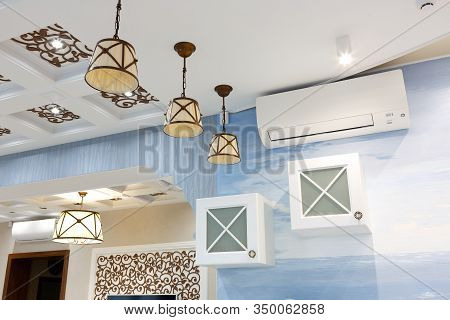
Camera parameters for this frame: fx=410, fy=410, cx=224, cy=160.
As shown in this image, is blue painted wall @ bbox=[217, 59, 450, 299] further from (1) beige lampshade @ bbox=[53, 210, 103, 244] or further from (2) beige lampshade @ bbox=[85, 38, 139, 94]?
(1) beige lampshade @ bbox=[53, 210, 103, 244]

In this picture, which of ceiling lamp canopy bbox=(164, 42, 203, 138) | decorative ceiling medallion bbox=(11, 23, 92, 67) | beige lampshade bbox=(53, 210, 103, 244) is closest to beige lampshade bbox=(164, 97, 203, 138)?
ceiling lamp canopy bbox=(164, 42, 203, 138)

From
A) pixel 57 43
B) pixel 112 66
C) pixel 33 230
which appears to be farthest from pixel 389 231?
pixel 33 230

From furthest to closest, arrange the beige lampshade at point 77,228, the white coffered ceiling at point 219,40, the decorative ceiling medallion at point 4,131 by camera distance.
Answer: the beige lampshade at point 77,228
the decorative ceiling medallion at point 4,131
the white coffered ceiling at point 219,40

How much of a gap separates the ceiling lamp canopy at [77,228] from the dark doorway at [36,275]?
4.19 feet

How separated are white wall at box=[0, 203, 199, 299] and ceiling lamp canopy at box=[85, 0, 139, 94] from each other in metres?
3.97

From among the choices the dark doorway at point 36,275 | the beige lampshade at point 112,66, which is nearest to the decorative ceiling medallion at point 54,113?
the beige lampshade at point 112,66

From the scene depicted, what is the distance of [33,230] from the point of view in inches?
239

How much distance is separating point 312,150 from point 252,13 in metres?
0.94

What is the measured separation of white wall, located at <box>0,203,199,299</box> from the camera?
545cm

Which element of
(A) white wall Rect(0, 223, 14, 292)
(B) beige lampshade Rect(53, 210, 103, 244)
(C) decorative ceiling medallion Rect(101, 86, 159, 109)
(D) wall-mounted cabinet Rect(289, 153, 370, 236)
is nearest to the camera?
(D) wall-mounted cabinet Rect(289, 153, 370, 236)

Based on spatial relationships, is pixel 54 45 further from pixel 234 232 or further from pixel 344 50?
pixel 344 50

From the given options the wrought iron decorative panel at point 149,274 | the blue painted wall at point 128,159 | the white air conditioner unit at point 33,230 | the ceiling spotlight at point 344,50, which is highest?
the ceiling spotlight at point 344,50

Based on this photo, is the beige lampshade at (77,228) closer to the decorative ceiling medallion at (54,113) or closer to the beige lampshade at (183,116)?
the decorative ceiling medallion at (54,113)

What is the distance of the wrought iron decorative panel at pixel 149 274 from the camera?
17.3 ft
